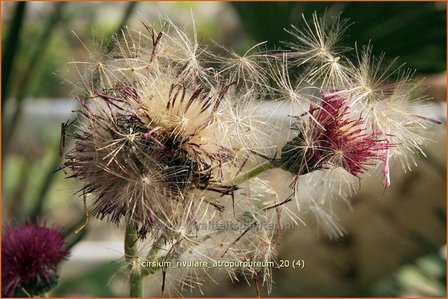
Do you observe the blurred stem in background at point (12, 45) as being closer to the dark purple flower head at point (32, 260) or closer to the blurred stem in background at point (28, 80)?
the blurred stem in background at point (28, 80)

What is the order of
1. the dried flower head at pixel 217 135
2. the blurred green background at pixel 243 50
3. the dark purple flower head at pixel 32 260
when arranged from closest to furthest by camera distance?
the dried flower head at pixel 217 135 < the dark purple flower head at pixel 32 260 < the blurred green background at pixel 243 50

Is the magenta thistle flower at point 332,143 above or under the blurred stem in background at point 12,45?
under

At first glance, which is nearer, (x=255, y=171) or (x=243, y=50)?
(x=255, y=171)

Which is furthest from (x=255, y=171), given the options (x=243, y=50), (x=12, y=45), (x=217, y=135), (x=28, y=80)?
(x=28, y=80)

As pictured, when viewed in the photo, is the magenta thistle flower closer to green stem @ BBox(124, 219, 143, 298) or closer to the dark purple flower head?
green stem @ BBox(124, 219, 143, 298)

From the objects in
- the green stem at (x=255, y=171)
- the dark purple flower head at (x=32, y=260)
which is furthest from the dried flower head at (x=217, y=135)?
the dark purple flower head at (x=32, y=260)

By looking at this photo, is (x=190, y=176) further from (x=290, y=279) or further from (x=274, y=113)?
(x=290, y=279)

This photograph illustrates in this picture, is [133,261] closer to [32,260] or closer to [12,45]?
[32,260]
